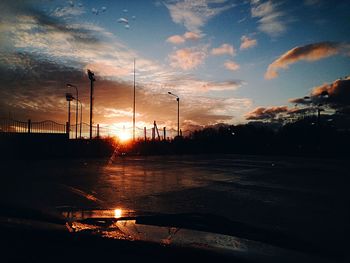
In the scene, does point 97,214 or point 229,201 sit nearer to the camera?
point 97,214

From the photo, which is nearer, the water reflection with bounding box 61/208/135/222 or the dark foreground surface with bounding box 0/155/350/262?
the dark foreground surface with bounding box 0/155/350/262

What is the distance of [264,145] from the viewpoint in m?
58.0

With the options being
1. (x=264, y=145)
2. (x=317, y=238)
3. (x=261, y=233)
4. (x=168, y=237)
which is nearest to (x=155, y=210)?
(x=168, y=237)

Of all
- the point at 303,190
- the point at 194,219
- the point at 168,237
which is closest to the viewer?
the point at 168,237

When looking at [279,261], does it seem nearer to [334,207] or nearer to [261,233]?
[261,233]

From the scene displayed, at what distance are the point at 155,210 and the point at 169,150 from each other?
3814cm

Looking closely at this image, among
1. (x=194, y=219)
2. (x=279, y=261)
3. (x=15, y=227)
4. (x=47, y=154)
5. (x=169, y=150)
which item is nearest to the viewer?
(x=279, y=261)

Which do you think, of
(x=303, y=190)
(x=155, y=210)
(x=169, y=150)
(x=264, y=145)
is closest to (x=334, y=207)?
(x=303, y=190)

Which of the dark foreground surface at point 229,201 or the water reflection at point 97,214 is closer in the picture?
the dark foreground surface at point 229,201

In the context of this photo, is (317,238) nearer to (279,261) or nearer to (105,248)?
(279,261)

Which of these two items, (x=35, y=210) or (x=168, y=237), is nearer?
(x=168, y=237)

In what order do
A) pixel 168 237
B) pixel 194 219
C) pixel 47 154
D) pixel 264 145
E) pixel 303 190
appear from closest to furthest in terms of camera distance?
pixel 168 237
pixel 194 219
pixel 303 190
pixel 47 154
pixel 264 145

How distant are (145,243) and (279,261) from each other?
194 centimetres

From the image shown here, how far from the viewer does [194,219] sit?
623 cm
